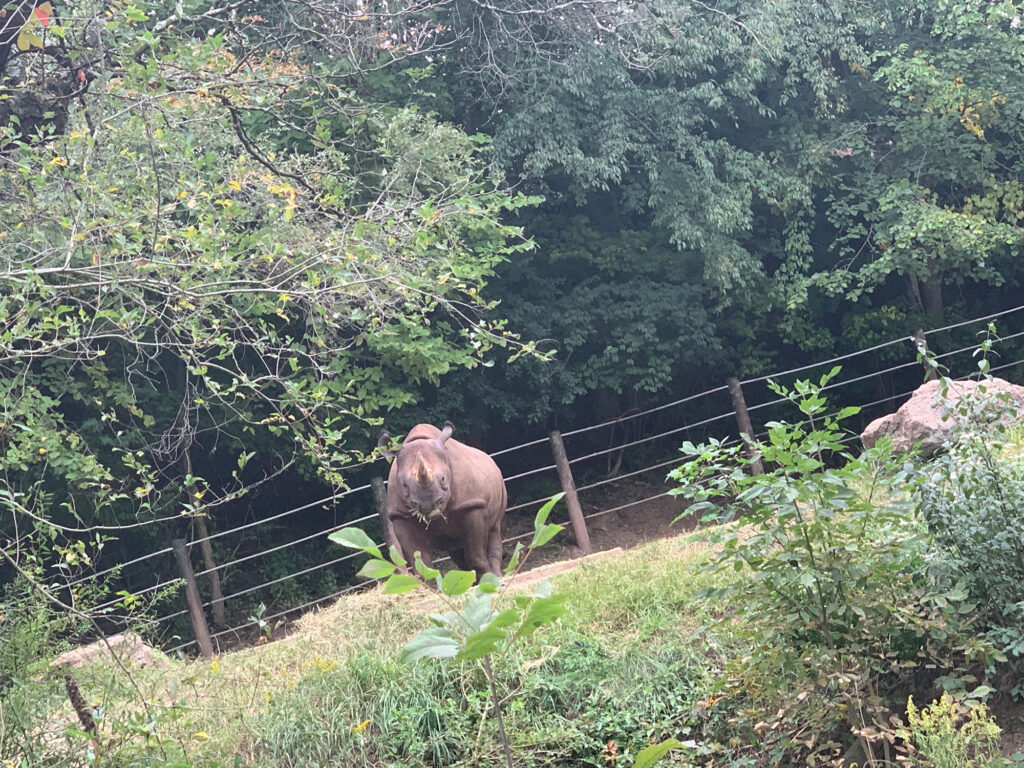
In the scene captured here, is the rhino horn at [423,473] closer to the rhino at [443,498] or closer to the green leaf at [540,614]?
the rhino at [443,498]

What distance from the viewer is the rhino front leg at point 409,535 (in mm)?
6676

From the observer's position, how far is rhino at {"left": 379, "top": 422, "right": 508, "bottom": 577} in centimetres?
643

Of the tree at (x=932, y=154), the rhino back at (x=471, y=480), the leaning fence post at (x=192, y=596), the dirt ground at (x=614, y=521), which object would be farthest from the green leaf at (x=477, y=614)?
the tree at (x=932, y=154)

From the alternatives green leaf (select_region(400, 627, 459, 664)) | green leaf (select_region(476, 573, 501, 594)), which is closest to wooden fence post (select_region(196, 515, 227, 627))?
green leaf (select_region(400, 627, 459, 664))

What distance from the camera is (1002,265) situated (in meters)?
13.1

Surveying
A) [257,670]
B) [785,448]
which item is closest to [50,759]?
[257,670]

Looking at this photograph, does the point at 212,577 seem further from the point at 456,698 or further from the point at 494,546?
the point at 456,698

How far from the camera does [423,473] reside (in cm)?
637

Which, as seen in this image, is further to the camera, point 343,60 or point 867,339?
point 867,339

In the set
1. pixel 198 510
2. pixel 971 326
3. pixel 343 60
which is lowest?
pixel 971 326

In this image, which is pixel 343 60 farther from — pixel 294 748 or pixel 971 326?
pixel 971 326

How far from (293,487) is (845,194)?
7.92 meters

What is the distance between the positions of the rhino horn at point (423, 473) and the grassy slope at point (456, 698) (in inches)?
61.9

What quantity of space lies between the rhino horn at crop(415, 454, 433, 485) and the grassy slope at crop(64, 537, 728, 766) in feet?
5.16
